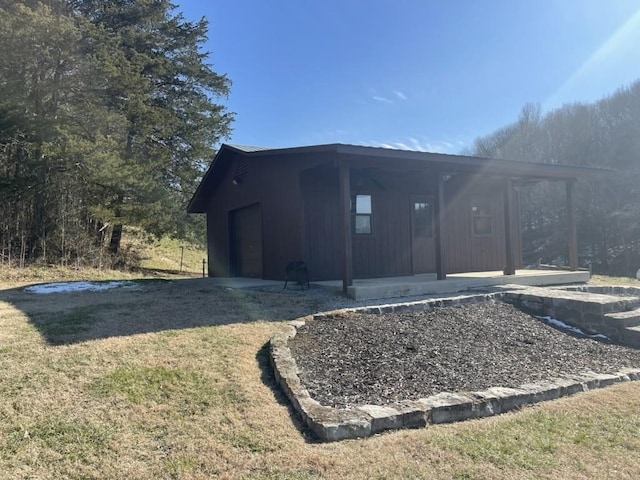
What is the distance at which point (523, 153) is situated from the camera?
91.8 ft

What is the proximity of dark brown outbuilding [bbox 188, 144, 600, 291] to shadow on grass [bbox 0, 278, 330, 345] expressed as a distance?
60.2 inches

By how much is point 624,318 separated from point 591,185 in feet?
66.8

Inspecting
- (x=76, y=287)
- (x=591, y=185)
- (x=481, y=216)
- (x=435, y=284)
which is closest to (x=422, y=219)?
(x=481, y=216)

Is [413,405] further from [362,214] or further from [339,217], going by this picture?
[362,214]

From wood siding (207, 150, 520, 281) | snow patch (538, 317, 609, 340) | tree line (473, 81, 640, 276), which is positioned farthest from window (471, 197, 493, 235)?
tree line (473, 81, 640, 276)

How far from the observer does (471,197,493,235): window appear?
11492 mm

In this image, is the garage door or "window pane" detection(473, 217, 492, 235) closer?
the garage door

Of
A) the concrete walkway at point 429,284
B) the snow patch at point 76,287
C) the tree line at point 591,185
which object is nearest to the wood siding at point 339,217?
the concrete walkway at point 429,284

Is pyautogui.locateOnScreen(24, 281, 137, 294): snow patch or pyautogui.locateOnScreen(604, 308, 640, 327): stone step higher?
pyautogui.locateOnScreen(24, 281, 137, 294): snow patch

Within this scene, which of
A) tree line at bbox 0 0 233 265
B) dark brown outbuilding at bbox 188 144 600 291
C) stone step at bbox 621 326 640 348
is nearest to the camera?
stone step at bbox 621 326 640 348

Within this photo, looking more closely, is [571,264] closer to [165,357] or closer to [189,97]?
[165,357]

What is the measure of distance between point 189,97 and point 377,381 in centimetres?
1672

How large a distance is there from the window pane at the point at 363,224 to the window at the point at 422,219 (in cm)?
131

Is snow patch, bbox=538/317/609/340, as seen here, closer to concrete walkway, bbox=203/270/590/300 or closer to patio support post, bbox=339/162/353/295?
concrete walkway, bbox=203/270/590/300
